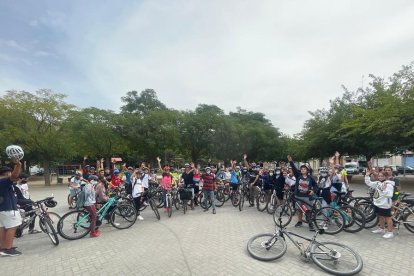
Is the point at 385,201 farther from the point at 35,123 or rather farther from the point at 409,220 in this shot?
the point at 35,123

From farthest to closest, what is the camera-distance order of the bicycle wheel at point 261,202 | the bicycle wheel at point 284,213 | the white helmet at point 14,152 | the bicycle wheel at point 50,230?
1. the bicycle wheel at point 261,202
2. the bicycle wheel at point 284,213
3. the bicycle wheel at point 50,230
4. the white helmet at point 14,152

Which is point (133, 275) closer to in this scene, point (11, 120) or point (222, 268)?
point (222, 268)

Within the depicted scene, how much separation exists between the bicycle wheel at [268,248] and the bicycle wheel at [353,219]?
2642mm

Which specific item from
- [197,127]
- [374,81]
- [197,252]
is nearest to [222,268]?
[197,252]

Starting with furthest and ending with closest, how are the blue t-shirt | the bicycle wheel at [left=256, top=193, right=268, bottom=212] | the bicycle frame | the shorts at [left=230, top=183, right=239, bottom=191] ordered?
1. the shorts at [left=230, top=183, right=239, bottom=191]
2. the bicycle wheel at [left=256, top=193, right=268, bottom=212]
3. the bicycle frame
4. the blue t-shirt

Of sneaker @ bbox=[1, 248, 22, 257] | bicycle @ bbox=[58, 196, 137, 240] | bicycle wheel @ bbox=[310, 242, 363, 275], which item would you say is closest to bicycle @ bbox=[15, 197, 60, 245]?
bicycle @ bbox=[58, 196, 137, 240]

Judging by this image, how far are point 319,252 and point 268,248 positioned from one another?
932mm

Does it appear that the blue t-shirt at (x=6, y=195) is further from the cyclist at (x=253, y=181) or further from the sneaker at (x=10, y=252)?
the cyclist at (x=253, y=181)

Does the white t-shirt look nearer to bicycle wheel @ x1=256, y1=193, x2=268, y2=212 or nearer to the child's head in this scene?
bicycle wheel @ x1=256, y1=193, x2=268, y2=212

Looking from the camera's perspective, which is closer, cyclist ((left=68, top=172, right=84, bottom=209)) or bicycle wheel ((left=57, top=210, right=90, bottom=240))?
bicycle wheel ((left=57, top=210, right=90, bottom=240))

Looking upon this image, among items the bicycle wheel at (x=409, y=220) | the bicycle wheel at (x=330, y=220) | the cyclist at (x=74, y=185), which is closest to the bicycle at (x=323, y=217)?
the bicycle wheel at (x=330, y=220)

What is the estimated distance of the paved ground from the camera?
469 centimetres

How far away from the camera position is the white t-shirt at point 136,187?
28.6 ft

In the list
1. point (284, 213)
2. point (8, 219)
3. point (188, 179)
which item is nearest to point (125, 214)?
point (8, 219)
